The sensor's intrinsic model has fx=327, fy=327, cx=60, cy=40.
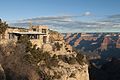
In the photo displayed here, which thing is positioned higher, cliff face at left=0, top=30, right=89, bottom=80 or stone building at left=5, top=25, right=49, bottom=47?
stone building at left=5, top=25, right=49, bottom=47

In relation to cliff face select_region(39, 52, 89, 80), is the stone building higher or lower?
higher

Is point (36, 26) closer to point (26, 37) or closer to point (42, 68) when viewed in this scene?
point (26, 37)

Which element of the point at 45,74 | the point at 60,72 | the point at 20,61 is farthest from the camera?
the point at 60,72

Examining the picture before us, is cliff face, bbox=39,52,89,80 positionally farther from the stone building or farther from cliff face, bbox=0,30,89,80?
the stone building

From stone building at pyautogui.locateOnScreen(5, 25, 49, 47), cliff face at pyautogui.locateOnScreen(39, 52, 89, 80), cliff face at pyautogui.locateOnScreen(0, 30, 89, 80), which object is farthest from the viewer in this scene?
stone building at pyautogui.locateOnScreen(5, 25, 49, 47)

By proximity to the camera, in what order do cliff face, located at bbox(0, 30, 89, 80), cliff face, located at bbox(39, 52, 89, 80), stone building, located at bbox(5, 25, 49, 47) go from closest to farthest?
1. cliff face, located at bbox(0, 30, 89, 80)
2. cliff face, located at bbox(39, 52, 89, 80)
3. stone building, located at bbox(5, 25, 49, 47)

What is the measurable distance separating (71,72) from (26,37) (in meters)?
10.5

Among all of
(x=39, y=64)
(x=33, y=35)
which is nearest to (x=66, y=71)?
(x=39, y=64)

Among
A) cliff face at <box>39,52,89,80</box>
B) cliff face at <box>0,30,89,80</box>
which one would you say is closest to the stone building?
cliff face at <box>0,30,89,80</box>

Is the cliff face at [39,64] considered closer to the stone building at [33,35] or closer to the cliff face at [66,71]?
the cliff face at [66,71]

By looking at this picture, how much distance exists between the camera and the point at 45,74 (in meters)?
53.1

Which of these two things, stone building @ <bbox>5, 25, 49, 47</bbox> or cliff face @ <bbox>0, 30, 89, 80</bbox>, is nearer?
cliff face @ <bbox>0, 30, 89, 80</bbox>

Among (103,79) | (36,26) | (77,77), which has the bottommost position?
(103,79)

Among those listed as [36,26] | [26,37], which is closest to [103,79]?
[36,26]
